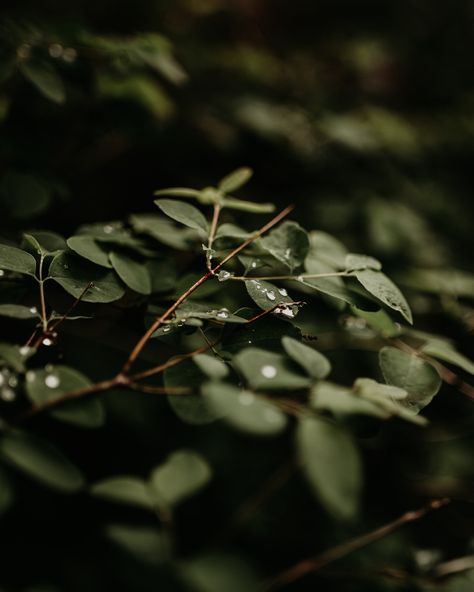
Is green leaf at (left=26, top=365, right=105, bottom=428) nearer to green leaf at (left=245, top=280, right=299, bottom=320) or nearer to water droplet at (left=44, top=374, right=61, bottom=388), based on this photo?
water droplet at (left=44, top=374, right=61, bottom=388)

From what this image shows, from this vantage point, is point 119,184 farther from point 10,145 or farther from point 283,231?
point 283,231

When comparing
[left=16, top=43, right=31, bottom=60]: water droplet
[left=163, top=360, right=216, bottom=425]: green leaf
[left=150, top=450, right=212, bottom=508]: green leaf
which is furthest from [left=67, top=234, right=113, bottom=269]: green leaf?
[left=16, top=43, right=31, bottom=60]: water droplet

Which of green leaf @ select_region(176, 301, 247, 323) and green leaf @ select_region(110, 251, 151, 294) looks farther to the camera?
green leaf @ select_region(110, 251, 151, 294)

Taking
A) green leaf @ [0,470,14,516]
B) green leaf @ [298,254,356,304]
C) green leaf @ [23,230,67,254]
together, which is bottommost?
green leaf @ [0,470,14,516]

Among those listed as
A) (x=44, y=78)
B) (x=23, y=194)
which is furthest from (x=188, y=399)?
(x=44, y=78)

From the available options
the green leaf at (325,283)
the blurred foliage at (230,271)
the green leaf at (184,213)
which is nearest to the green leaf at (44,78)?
the blurred foliage at (230,271)

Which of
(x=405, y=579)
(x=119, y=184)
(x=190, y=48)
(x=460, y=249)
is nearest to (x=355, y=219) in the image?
(x=460, y=249)

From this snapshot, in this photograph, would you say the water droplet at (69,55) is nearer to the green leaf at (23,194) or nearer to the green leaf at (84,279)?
the green leaf at (23,194)
